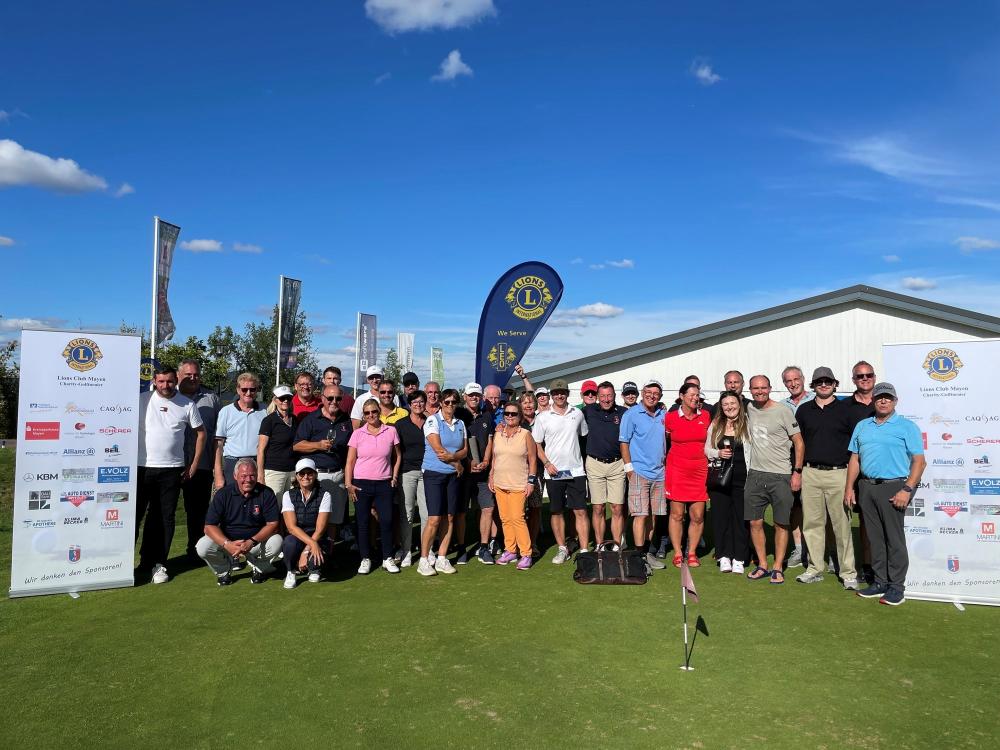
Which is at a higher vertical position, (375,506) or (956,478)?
(956,478)

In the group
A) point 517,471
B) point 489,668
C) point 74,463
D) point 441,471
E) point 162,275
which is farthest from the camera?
point 162,275

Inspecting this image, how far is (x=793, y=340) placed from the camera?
14.2 m

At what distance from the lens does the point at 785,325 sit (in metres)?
14.3

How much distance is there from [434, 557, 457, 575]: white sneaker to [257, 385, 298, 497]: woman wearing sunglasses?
1698mm

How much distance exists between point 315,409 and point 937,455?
5.91 metres

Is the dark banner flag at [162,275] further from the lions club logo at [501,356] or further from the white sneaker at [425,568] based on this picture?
the white sneaker at [425,568]

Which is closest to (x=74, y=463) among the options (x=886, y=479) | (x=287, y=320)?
(x=886, y=479)

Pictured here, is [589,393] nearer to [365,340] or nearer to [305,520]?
[305,520]

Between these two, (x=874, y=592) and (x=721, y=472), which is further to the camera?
(x=721, y=472)

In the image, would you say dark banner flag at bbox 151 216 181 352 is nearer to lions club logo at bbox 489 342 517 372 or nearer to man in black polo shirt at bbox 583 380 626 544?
lions club logo at bbox 489 342 517 372

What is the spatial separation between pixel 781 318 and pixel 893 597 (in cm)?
929

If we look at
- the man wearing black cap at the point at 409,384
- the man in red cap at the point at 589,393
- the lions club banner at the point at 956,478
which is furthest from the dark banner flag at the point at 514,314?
the lions club banner at the point at 956,478

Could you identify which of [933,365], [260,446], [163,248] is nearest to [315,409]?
[260,446]

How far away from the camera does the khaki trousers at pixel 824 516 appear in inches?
247
